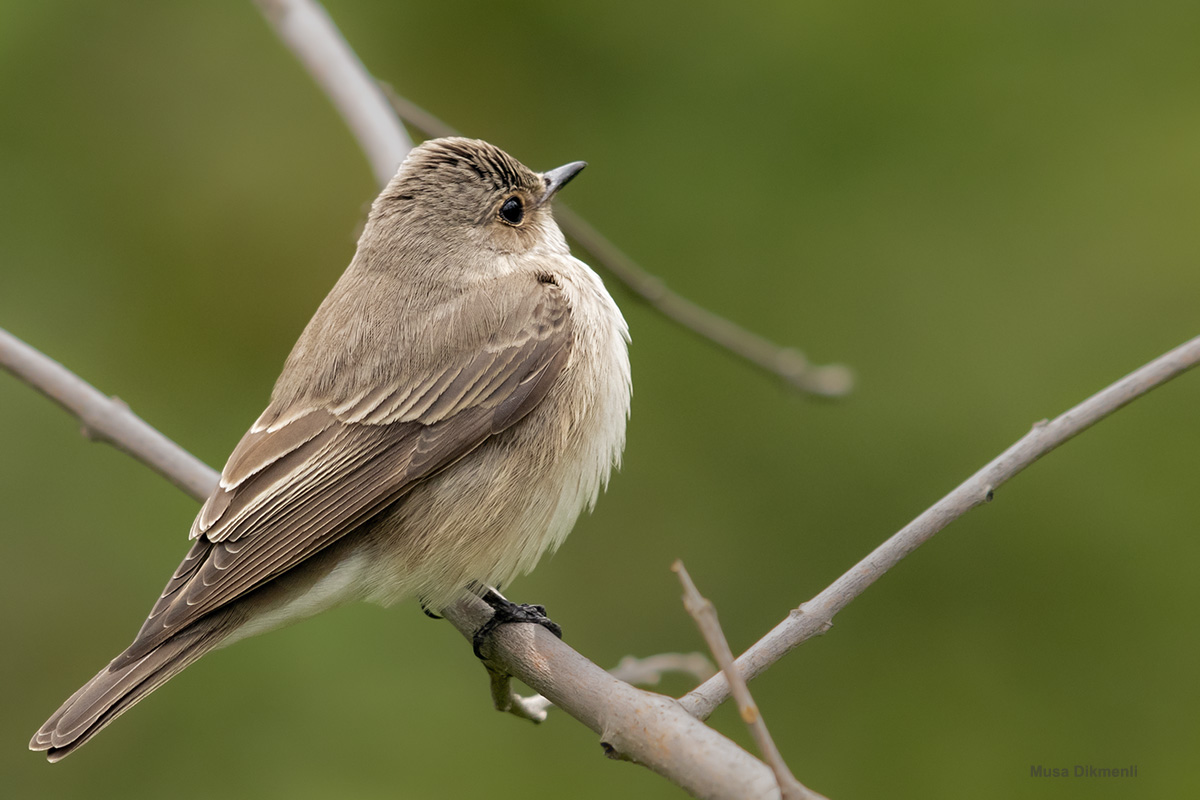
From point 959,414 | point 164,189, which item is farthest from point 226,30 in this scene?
point 959,414

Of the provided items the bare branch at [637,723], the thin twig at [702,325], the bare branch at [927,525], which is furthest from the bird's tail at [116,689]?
the thin twig at [702,325]

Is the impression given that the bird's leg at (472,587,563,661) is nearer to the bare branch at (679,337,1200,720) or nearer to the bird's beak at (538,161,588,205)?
the bare branch at (679,337,1200,720)

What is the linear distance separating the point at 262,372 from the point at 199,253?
2.24 ft

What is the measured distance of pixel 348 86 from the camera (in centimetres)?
434

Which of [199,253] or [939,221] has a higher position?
[939,221]

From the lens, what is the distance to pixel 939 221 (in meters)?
5.38

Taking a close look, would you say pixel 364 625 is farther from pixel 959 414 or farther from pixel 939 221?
pixel 939 221

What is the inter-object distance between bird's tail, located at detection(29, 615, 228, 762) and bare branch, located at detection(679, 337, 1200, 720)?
153 cm

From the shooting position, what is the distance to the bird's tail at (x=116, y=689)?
10.1 feet

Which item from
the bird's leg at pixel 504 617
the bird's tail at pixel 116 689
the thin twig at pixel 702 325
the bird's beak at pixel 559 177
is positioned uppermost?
the bird's beak at pixel 559 177

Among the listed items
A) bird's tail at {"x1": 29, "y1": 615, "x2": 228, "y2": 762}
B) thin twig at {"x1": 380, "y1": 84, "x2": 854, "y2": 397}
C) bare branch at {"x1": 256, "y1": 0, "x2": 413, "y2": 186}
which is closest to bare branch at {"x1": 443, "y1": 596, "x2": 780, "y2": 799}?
bird's tail at {"x1": 29, "y1": 615, "x2": 228, "y2": 762}

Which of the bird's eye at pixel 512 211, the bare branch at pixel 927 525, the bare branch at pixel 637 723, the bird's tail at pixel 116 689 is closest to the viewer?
the bare branch at pixel 637 723

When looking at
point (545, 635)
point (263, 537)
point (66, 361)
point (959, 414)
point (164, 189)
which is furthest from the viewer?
point (164, 189)

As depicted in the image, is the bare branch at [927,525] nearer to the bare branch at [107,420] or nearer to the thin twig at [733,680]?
the thin twig at [733,680]
